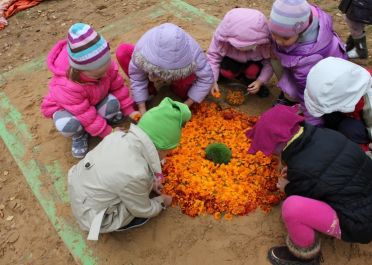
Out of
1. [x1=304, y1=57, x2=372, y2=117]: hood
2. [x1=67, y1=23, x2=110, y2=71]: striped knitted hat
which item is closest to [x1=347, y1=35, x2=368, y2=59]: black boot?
[x1=304, y1=57, x2=372, y2=117]: hood

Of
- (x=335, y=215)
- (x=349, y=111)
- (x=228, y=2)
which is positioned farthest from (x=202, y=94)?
(x=228, y=2)

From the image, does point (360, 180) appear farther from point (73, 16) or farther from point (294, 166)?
point (73, 16)

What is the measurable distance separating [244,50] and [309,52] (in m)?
0.46

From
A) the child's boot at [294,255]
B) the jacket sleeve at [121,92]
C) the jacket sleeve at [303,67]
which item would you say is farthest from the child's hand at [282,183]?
the jacket sleeve at [121,92]

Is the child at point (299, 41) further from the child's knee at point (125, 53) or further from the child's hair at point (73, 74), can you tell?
the child's hair at point (73, 74)

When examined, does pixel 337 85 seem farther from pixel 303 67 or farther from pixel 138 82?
pixel 138 82

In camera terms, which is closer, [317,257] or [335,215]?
[335,215]

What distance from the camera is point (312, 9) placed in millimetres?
2691

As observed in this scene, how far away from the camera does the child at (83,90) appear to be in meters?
2.43

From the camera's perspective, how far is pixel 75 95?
264 cm

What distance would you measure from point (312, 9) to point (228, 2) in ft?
5.54

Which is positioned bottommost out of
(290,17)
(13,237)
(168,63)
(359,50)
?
(13,237)

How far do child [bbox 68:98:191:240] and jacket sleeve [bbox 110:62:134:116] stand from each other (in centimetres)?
86

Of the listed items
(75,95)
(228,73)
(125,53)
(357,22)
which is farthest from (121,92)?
(357,22)
